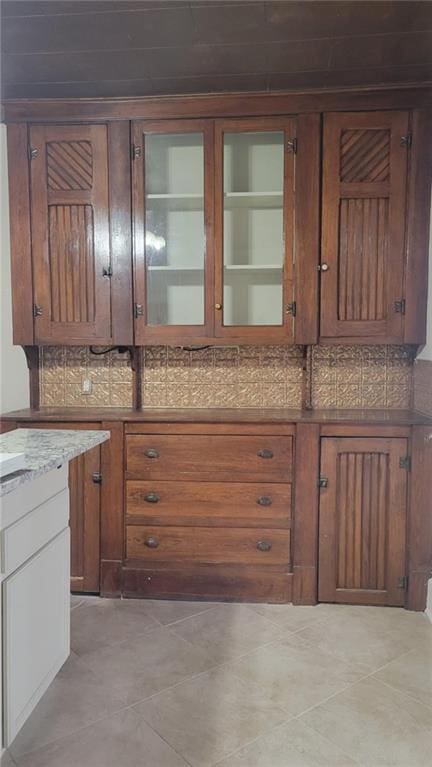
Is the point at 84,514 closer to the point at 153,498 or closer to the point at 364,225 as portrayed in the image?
the point at 153,498

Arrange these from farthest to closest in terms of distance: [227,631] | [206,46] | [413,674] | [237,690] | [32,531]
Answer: [227,631]
[206,46]
[413,674]
[237,690]
[32,531]

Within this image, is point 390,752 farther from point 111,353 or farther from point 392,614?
point 111,353

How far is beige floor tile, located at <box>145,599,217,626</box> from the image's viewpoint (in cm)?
239

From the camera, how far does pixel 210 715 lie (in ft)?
5.70

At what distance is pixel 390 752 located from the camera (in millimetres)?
1578

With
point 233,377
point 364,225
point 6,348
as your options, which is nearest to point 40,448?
point 233,377

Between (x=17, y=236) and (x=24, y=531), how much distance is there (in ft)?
5.66

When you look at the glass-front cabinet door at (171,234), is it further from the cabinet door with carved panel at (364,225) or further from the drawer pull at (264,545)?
the drawer pull at (264,545)

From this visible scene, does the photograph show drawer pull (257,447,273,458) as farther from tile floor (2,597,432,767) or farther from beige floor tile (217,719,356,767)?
beige floor tile (217,719,356,767)

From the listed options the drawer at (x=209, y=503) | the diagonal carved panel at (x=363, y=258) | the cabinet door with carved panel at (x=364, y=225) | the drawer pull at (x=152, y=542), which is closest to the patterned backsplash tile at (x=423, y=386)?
the cabinet door with carved panel at (x=364, y=225)

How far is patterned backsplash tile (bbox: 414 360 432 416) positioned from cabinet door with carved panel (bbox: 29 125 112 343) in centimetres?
162

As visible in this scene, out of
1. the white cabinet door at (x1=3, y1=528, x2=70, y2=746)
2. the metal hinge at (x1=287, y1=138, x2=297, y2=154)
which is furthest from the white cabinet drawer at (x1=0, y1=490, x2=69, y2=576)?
the metal hinge at (x1=287, y1=138, x2=297, y2=154)

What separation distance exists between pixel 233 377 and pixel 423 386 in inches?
39.3

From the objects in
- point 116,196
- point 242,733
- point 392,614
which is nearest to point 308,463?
point 392,614
